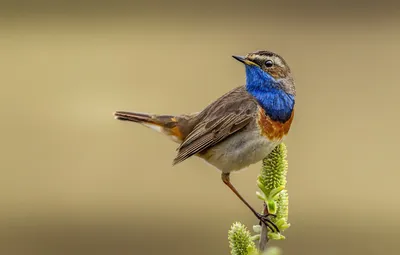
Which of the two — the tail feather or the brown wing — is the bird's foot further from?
the tail feather

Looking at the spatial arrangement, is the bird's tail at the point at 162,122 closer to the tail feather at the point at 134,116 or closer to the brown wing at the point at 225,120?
the tail feather at the point at 134,116

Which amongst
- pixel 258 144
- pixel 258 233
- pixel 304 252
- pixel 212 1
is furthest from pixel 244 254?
pixel 212 1

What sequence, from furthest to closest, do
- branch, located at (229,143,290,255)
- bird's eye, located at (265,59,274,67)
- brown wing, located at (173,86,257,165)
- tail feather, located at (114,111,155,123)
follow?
tail feather, located at (114,111,155,123) < brown wing, located at (173,86,257,165) < bird's eye, located at (265,59,274,67) < branch, located at (229,143,290,255)

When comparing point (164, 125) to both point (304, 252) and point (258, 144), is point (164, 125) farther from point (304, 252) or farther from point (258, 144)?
point (304, 252)

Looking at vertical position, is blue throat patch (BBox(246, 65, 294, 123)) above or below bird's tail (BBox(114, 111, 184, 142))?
below

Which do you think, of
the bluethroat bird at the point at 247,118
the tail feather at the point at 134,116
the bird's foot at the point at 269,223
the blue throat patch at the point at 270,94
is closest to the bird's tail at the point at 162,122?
the tail feather at the point at 134,116

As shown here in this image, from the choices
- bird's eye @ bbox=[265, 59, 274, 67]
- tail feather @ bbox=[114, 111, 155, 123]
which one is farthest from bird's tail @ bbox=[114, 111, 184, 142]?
bird's eye @ bbox=[265, 59, 274, 67]

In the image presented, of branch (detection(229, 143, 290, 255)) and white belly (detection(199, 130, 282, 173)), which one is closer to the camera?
branch (detection(229, 143, 290, 255))
